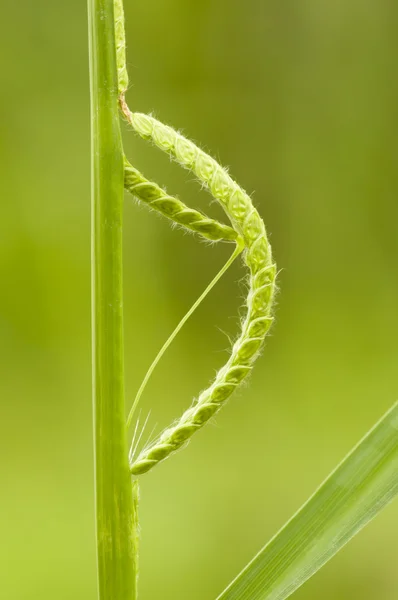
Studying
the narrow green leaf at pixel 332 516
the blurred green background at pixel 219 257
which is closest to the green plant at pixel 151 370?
the narrow green leaf at pixel 332 516

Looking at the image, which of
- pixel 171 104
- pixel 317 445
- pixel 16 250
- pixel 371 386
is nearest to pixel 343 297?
pixel 371 386

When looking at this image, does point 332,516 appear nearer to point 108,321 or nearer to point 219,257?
point 108,321

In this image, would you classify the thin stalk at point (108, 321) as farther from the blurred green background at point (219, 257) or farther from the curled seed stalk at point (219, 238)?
the blurred green background at point (219, 257)

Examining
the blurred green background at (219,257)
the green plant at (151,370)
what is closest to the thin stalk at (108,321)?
the green plant at (151,370)

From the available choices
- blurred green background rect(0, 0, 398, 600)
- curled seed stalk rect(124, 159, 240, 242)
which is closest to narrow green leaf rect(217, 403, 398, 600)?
curled seed stalk rect(124, 159, 240, 242)

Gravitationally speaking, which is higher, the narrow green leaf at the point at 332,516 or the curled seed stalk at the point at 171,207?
the curled seed stalk at the point at 171,207

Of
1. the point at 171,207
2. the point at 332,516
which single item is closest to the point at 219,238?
the point at 171,207

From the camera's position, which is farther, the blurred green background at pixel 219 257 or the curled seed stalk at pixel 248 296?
the blurred green background at pixel 219 257
